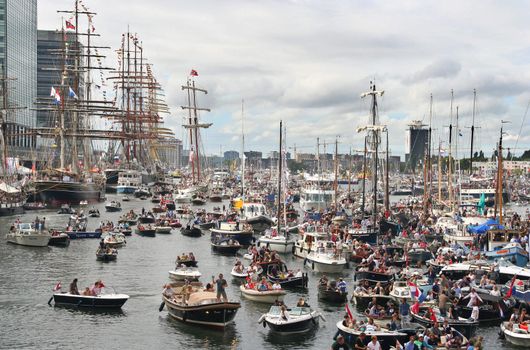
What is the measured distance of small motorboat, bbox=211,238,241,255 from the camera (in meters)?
73.6

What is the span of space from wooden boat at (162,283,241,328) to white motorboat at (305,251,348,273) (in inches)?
731

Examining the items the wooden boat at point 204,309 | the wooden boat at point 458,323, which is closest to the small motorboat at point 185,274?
the wooden boat at point 204,309

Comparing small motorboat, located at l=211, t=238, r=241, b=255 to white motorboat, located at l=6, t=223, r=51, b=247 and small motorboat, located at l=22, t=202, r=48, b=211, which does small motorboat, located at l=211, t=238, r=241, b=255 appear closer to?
white motorboat, located at l=6, t=223, r=51, b=247

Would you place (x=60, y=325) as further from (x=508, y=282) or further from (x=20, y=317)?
(x=508, y=282)

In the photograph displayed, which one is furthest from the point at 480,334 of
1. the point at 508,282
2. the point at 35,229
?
the point at 35,229

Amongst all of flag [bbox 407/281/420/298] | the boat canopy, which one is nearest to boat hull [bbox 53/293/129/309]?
flag [bbox 407/281/420/298]

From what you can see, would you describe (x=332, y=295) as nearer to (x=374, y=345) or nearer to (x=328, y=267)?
(x=328, y=267)

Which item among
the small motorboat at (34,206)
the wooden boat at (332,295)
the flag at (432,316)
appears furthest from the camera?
the small motorboat at (34,206)

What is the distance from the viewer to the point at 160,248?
7956 centimetres

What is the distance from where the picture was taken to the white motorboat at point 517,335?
38.6m

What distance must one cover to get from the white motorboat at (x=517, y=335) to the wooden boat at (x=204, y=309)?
1424 cm

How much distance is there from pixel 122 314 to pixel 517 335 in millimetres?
22668

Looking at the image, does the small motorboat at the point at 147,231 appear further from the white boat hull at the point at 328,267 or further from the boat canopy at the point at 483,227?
the boat canopy at the point at 483,227

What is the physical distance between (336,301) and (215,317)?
10.5m
